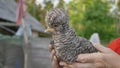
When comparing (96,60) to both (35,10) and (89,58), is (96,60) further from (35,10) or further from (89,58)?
(35,10)

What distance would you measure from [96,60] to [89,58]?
0.16 feet

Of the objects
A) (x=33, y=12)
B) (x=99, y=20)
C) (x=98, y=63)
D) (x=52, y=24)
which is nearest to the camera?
(x=52, y=24)

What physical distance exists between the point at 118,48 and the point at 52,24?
0.70m

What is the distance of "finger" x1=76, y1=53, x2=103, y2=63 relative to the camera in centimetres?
148

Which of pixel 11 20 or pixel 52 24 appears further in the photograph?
pixel 11 20

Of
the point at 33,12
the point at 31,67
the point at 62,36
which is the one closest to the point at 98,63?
the point at 62,36

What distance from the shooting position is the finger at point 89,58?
4.85 feet

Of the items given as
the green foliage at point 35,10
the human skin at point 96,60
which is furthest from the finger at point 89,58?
the green foliage at point 35,10

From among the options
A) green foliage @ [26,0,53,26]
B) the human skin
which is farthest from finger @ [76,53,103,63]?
green foliage @ [26,0,53,26]

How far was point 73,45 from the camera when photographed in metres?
1.43

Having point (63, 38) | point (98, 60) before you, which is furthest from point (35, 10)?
point (63, 38)

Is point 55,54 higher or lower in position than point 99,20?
lower

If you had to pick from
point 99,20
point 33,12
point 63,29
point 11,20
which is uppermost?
point 33,12

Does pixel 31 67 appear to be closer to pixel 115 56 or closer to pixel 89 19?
pixel 115 56
